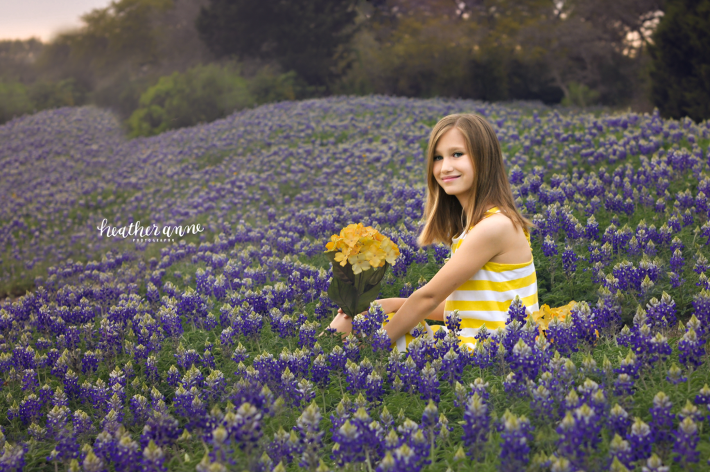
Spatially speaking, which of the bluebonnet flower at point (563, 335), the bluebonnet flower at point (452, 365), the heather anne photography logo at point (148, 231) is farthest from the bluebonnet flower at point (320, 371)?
the heather anne photography logo at point (148, 231)

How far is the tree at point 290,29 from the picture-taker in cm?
2777

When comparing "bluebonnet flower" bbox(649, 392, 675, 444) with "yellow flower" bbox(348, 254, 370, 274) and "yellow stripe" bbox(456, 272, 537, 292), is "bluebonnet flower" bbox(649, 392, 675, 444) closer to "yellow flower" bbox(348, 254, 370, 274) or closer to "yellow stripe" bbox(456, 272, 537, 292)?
"yellow stripe" bbox(456, 272, 537, 292)

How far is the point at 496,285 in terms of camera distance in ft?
13.1

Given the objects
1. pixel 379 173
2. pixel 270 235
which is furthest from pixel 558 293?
pixel 379 173

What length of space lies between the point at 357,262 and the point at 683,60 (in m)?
17.8

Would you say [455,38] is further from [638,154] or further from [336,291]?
[336,291]

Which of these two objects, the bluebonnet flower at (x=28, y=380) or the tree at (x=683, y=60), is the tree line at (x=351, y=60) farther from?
the bluebonnet flower at (x=28, y=380)

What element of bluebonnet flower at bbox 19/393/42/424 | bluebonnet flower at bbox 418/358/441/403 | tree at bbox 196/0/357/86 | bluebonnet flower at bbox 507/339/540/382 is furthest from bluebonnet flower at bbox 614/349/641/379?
tree at bbox 196/0/357/86

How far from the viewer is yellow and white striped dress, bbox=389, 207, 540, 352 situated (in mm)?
3990

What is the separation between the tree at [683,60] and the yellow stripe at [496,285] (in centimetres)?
1603

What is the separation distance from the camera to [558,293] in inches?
205

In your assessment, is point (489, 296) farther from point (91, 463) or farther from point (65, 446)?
point (65, 446)

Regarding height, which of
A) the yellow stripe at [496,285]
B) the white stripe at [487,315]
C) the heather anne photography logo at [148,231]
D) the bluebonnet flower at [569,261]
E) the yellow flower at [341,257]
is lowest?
the heather anne photography logo at [148,231]

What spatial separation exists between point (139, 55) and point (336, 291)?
115ft
